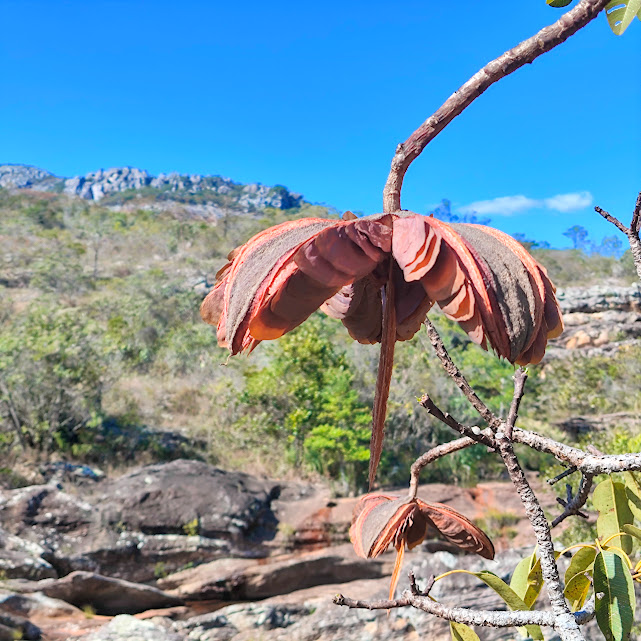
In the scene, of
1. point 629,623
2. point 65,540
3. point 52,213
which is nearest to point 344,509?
point 65,540

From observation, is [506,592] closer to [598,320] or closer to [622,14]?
[622,14]

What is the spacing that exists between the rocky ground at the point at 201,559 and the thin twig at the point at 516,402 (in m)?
2.50

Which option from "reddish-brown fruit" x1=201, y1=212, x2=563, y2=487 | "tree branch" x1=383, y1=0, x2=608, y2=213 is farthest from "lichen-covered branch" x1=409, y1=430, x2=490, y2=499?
"tree branch" x1=383, y1=0, x2=608, y2=213

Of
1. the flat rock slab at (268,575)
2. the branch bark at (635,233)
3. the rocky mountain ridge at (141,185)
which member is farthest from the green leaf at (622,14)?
the rocky mountain ridge at (141,185)

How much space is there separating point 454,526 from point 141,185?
62955 mm

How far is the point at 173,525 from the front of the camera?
14.1 ft

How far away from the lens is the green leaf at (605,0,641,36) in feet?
1.51

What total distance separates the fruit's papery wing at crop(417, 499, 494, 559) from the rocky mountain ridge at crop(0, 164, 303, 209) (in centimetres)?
4660

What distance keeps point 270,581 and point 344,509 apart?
1025 mm

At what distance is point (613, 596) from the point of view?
18.7 inches

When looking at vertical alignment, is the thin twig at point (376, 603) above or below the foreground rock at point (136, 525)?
above

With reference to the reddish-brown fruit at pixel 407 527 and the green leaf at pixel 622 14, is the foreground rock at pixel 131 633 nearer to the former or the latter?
the reddish-brown fruit at pixel 407 527

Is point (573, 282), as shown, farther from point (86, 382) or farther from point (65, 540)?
point (65, 540)

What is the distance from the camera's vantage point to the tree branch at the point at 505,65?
0.32m
